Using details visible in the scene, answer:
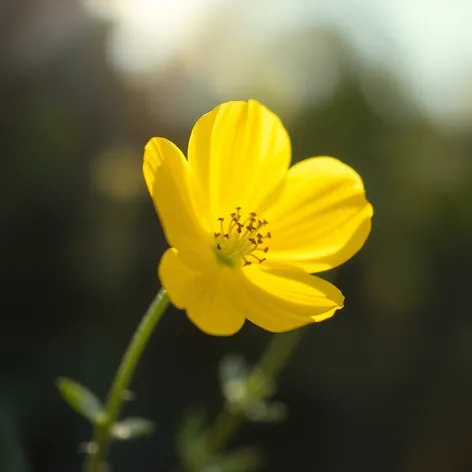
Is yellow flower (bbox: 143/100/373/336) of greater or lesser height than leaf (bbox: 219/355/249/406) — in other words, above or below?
above

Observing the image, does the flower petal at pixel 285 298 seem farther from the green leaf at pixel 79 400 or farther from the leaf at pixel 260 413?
the leaf at pixel 260 413

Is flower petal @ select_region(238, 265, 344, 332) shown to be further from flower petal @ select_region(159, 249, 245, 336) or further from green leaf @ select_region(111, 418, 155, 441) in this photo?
green leaf @ select_region(111, 418, 155, 441)

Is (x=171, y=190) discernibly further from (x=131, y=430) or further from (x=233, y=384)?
(x=233, y=384)

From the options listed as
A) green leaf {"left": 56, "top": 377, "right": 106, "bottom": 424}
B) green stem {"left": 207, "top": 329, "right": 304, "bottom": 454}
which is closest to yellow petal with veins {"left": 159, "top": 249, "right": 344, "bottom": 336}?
green leaf {"left": 56, "top": 377, "right": 106, "bottom": 424}

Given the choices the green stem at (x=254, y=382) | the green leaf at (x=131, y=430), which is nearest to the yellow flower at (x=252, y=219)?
the green leaf at (x=131, y=430)

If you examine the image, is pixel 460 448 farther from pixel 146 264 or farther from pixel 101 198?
pixel 101 198

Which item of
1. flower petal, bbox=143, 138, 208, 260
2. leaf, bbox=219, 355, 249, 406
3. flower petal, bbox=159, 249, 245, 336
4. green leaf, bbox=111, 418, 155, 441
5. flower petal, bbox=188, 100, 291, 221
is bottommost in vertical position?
green leaf, bbox=111, 418, 155, 441

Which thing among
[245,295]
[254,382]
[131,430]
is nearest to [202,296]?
[245,295]

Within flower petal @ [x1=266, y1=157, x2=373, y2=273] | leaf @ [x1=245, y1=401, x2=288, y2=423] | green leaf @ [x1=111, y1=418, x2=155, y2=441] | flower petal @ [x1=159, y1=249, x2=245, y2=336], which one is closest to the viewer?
flower petal @ [x1=159, y1=249, x2=245, y2=336]

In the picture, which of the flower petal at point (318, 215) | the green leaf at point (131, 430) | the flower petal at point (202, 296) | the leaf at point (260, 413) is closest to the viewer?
the flower petal at point (202, 296)
